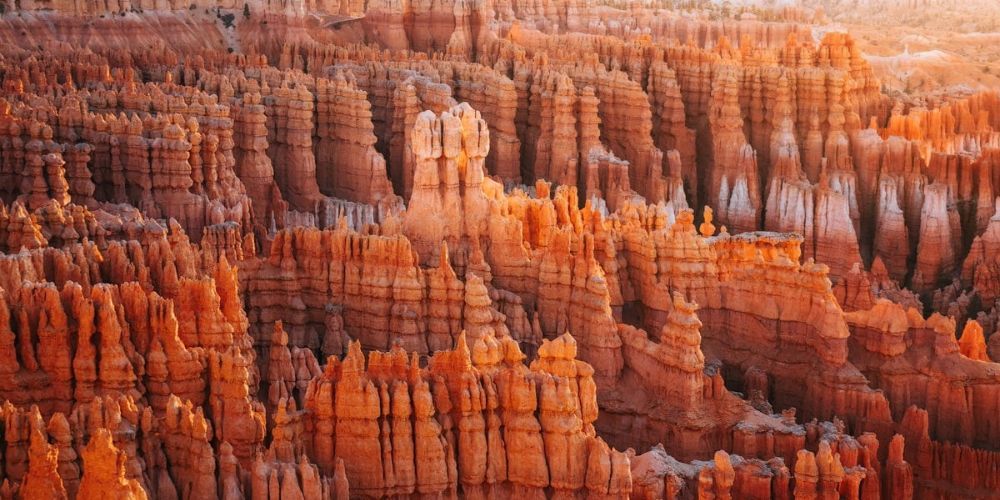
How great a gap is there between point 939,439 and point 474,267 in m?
7.59

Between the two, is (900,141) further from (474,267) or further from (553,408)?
(553,408)

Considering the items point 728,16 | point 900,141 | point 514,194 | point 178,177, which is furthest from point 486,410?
point 728,16

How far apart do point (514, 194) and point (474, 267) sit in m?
4.81

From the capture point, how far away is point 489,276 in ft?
94.2

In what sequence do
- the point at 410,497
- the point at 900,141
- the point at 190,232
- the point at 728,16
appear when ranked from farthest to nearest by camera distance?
1. the point at 728,16
2. the point at 900,141
3. the point at 190,232
4. the point at 410,497

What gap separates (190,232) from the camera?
3422 centimetres

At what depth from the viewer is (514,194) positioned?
33.2 metres

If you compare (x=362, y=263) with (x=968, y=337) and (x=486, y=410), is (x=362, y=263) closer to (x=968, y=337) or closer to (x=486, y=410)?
(x=486, y=410)

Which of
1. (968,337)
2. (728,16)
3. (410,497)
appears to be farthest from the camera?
(728,16)

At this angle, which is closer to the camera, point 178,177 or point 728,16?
point 178,177

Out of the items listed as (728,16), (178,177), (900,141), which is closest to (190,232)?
(178,177)

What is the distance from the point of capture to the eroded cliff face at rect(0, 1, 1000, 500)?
781 inches

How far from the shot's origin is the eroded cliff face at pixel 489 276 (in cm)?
1983

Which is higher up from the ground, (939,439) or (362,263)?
(362,263)
